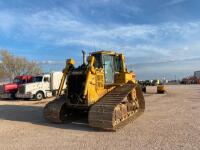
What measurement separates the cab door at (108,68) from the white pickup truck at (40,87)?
15.1 m

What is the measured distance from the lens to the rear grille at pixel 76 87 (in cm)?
1293

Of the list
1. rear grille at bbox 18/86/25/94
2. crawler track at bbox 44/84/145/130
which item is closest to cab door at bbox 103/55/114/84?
crawler track at bbox 44/84/145/130

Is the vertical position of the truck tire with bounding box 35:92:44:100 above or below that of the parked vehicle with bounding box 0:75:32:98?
below

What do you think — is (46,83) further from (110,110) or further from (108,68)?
(110,110)

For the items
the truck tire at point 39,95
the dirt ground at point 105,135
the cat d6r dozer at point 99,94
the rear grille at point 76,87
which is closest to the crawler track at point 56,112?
the cat d6r dozer at point 99,94

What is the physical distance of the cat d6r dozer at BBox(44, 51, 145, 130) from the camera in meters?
11.5

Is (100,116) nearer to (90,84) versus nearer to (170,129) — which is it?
(90,84)

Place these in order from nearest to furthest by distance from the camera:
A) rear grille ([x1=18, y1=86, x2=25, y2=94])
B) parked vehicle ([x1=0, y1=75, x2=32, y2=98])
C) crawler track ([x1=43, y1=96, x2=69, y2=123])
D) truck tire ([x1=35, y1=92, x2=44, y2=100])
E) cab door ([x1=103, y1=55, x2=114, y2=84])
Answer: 1. crawler track ([x1=43, y1=96, x2=69, y2=123])
2. cab door ([x1=103, y1=55, x2=114, y2=84])
3. truck tire ([x1=35, y1=92, x2=44, y2=100])
4. rear grille ([x1=18, y1=86, x2=25, y2=94])
5. parked vehicle ([x1=0, y1=75, x2=32, y2=98])

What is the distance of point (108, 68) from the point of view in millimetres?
14281

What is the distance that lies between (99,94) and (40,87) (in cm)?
1635

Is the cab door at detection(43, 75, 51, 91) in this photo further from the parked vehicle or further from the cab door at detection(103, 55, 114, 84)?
the cab door at detection(103, 55, 114, 84)

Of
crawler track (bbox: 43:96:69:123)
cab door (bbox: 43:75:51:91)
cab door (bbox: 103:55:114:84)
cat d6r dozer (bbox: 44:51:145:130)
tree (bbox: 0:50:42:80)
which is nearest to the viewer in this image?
cat d6r dozer (bbox: 44:51:145:130)

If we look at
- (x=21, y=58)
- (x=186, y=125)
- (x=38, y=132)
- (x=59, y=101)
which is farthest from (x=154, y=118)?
(x=21, y=58)

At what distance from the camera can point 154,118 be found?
13891 mm
